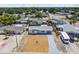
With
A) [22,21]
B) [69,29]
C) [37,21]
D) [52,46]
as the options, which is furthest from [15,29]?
[69,29]

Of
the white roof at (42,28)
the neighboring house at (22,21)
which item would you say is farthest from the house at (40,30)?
the neighboring house at (22,21)

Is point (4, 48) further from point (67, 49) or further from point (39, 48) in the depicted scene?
point (67, 49)

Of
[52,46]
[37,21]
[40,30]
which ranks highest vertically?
[37,21]

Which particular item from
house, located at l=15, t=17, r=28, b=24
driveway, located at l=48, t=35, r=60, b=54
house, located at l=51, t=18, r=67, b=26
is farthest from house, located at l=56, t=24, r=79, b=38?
house, located at l=15, t=17, r=28, b=24

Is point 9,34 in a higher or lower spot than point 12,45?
higher

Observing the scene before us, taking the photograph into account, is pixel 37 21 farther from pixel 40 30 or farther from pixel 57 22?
pixel 57 22

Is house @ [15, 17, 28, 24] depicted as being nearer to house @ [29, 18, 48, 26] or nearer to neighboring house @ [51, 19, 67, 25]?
house @ [29, 18, 48, 26]
